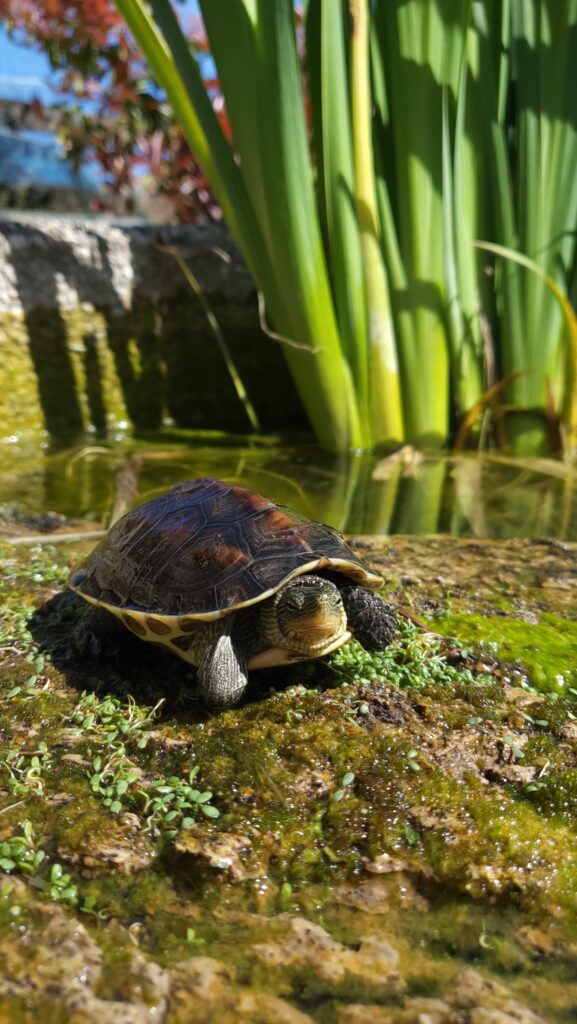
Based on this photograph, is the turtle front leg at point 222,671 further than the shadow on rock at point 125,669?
No

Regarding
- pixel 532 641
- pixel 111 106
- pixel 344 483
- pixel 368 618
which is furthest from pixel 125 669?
pixel 111 106

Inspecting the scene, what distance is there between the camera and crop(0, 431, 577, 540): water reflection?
146 inches

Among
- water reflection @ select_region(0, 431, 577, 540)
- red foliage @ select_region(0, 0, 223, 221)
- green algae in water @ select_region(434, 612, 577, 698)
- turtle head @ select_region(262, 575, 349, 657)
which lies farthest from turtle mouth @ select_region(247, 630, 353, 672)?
red foliage @ select_region(0, 0, 223, 221)

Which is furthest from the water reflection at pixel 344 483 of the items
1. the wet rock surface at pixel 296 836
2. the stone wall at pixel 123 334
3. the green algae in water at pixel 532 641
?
the wet rock surface at pixel 296 836

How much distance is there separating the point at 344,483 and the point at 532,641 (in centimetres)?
198

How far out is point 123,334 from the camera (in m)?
5.53

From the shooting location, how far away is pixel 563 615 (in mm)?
2561

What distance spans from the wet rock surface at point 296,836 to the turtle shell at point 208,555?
0.73ft

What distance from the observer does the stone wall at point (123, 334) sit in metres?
5.11

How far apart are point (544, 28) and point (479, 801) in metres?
4.01

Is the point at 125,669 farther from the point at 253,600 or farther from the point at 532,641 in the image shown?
the point at 532,641

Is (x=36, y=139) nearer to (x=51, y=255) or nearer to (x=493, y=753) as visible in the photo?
(x=51, y=255)

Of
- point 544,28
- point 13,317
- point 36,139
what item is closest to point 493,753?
point 544,28

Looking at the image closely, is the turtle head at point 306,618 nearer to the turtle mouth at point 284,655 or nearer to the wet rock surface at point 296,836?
the turtle mouth at point 284,655
